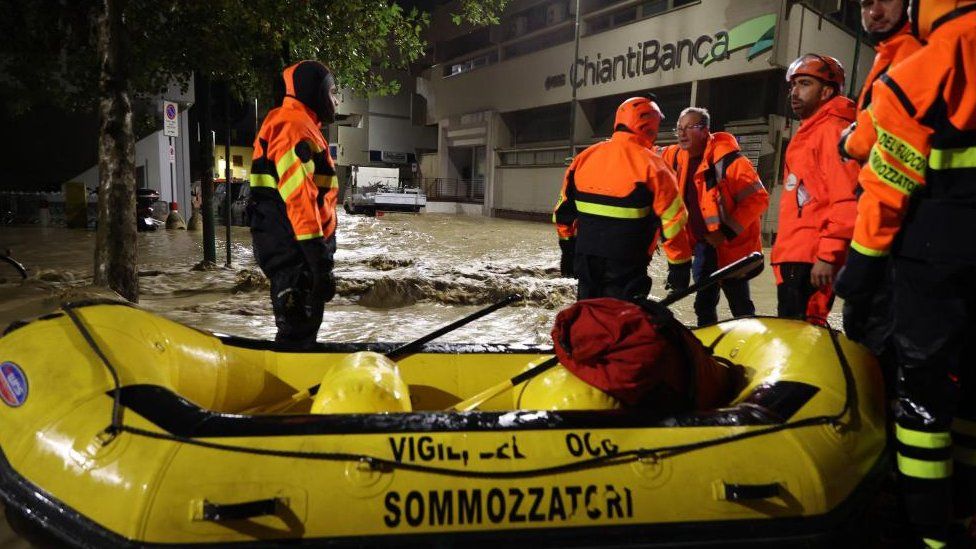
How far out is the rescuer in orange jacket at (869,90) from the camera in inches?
82.1

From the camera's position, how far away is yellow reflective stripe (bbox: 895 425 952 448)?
1.82 m

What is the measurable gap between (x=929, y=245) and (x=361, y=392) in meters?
1.90

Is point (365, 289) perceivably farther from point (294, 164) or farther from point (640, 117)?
point (640, 117)

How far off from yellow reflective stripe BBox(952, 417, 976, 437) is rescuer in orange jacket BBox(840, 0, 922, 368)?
0.30 metres

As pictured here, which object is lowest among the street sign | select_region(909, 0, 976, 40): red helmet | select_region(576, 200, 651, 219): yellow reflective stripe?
select_region(576, 200, 651, 219): yellow reflective stripe

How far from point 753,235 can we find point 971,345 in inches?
90.2

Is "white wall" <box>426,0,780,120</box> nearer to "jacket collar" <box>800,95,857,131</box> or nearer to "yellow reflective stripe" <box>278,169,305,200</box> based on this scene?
"jacket collar" <box>800,95,857,131</box>

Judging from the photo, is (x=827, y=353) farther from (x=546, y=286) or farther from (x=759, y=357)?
(x=546, y=286)

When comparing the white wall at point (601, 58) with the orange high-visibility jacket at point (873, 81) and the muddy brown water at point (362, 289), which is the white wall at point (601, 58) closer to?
the muddy brown water at point (362, 289)

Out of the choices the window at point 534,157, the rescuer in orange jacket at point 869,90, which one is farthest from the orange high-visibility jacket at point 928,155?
the window at point 534,157

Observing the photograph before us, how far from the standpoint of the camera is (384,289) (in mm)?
6934

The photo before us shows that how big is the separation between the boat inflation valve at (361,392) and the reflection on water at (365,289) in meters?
2.86

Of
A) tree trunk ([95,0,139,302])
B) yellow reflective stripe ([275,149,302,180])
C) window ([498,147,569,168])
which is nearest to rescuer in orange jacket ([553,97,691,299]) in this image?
yellow reflective stripe ([275,149,302,180])

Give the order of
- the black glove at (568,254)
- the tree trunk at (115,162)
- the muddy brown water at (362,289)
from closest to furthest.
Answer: the black glove at (568,254) < the muddy brown water at (362,289) < the tree trunk at (115,162)
